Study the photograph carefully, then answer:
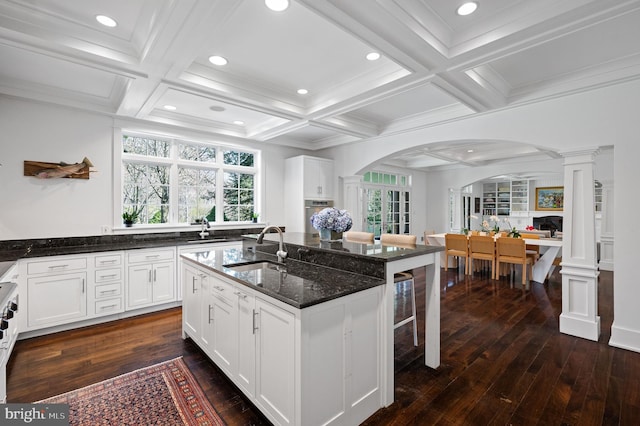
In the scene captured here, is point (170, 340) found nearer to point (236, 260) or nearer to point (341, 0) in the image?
point (236, 260)

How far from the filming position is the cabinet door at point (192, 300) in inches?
110

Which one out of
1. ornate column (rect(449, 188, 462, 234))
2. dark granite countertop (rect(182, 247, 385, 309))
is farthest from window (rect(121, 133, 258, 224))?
ornate column (rect(449, 188, 462, 234))

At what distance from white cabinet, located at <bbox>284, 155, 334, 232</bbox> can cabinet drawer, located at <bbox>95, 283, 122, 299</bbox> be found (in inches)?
113

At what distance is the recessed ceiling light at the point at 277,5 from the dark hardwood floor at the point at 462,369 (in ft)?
8.94

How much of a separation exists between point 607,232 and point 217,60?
8432 mm

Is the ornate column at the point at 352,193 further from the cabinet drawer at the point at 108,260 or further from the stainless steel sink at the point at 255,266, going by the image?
the cabinet drawer at the point at 108,260

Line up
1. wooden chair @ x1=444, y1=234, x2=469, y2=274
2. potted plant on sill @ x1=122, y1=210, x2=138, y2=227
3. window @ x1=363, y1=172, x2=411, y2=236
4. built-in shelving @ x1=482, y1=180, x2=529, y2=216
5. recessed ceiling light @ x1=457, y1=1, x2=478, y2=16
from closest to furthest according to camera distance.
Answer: recessed ceiling light @ x1=457, y1=1, x2=478, y2=16, potted plant on sill @ x1=122, y1=210, x2=138, y2=227, wooden chair @ x1=444, y1=234, x2=469, y2=274, window @ x1=363, y1=172, x2=411, y2=236, built-in shelving @ x1=482, y1=180, x2=529, y2=216

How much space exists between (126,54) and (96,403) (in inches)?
107

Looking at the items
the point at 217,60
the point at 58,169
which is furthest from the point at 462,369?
the point at 58,169

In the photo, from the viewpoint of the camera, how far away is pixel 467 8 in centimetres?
209

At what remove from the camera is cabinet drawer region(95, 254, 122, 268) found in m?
3.57

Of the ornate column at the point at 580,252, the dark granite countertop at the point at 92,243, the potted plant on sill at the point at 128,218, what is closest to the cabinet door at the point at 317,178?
the dark granite countertop at the point at 92,243

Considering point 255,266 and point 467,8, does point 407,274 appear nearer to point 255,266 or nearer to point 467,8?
point 255,266

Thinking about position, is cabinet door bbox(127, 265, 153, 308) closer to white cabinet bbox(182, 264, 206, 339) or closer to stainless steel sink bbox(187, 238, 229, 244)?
stainless steel sink bbox(187, 238, 229, 244)
